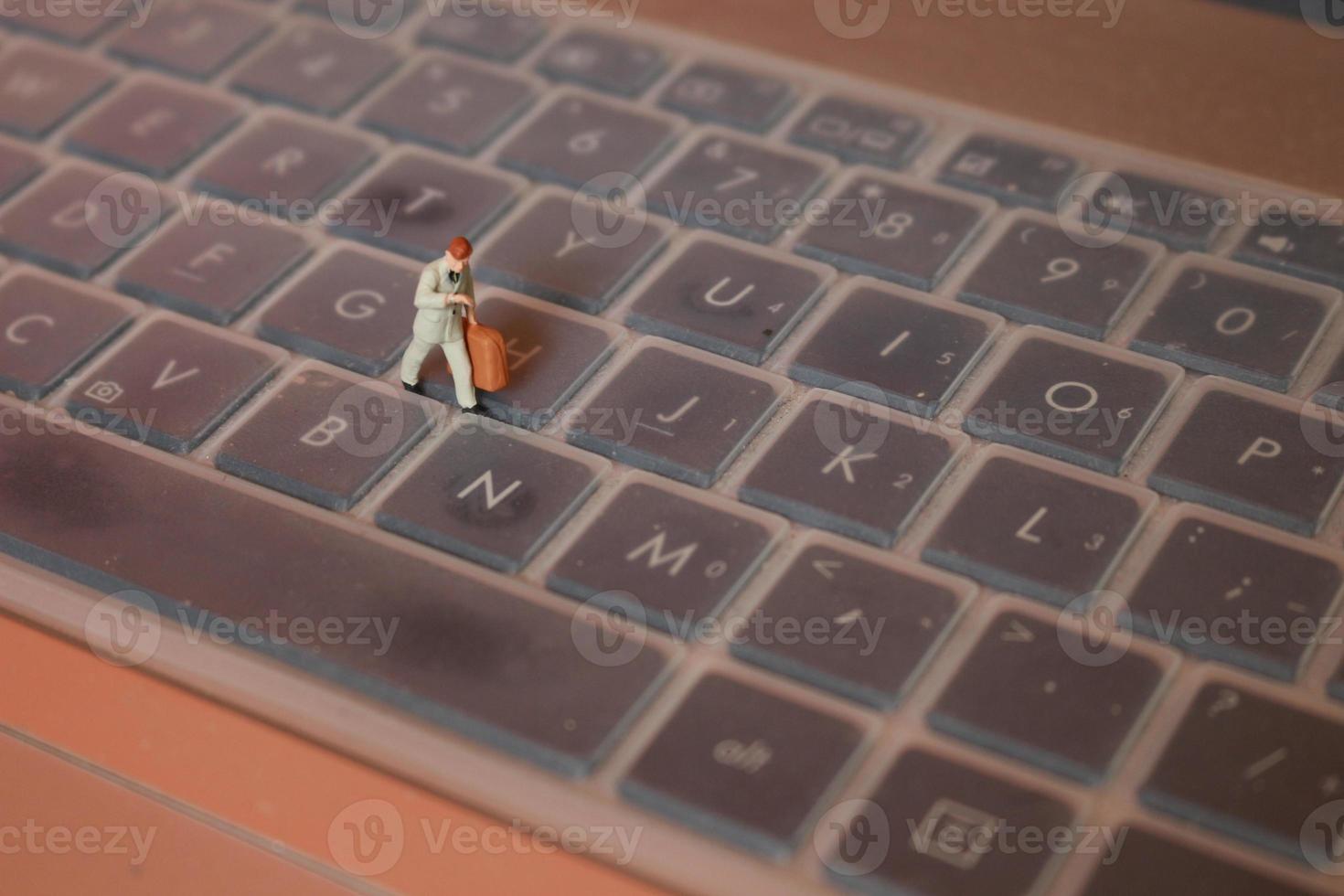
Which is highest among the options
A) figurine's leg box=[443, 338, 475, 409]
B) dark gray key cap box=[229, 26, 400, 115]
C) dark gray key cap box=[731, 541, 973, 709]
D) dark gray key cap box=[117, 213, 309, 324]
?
dark gray key cap box=[229, 26, 400, 115]

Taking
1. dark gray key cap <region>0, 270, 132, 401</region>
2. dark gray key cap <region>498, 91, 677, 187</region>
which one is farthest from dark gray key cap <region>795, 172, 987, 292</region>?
dark gray key cap <region>0, 270, 132, 401</region>

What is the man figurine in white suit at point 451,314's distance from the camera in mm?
590

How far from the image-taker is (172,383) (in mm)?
631

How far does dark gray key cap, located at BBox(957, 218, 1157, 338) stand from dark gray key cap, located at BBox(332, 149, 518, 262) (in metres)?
0.24

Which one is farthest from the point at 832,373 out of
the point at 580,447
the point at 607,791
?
the point at 607,791

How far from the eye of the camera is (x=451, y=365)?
592 millimetres

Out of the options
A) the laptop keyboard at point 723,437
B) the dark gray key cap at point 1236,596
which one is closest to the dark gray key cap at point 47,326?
the laptop keyboard at point 723,437

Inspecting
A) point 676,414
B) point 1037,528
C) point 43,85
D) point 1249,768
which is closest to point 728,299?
point 676,414

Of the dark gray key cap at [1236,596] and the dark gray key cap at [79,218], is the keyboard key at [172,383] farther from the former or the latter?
the dark gray key cap at [1236,596]

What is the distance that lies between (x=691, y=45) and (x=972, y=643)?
41 cm

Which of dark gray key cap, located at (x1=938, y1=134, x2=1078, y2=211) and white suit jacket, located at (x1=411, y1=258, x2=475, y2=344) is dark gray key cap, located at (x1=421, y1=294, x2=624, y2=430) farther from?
dark gray key cap, located at (x1=938, y1=134, x2=1078, y2=211)

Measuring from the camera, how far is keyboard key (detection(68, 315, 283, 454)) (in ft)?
2.01

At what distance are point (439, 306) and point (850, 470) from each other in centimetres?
18

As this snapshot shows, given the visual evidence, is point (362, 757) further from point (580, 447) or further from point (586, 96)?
point (586, 96)
